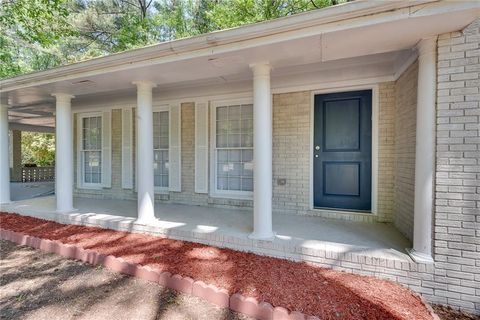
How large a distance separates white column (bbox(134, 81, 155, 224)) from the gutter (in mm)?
614

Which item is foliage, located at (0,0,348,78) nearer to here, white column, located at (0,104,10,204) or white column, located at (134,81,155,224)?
white column, located at (0,104,10,204)

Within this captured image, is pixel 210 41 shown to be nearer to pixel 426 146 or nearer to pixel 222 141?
pixel 426 146

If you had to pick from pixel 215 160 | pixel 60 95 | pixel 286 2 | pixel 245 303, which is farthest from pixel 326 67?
pixel 286 2

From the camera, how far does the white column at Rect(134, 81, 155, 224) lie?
4359mm

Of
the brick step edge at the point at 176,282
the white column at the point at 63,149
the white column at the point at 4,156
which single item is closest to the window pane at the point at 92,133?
the white column at the point at 4,156

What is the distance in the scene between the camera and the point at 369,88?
14.2ft

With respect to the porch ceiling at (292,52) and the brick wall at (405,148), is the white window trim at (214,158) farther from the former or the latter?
the brick wall at (405,148)

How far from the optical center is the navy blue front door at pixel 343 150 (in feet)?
14.5

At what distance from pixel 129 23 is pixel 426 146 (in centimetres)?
1336

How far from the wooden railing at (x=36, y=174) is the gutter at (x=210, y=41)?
10.4 meters

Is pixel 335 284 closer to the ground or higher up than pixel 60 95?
closer to the ground

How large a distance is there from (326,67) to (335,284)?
3119 mm

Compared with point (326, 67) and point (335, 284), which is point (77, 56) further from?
point (335, 284)

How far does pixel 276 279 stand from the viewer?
275cm
